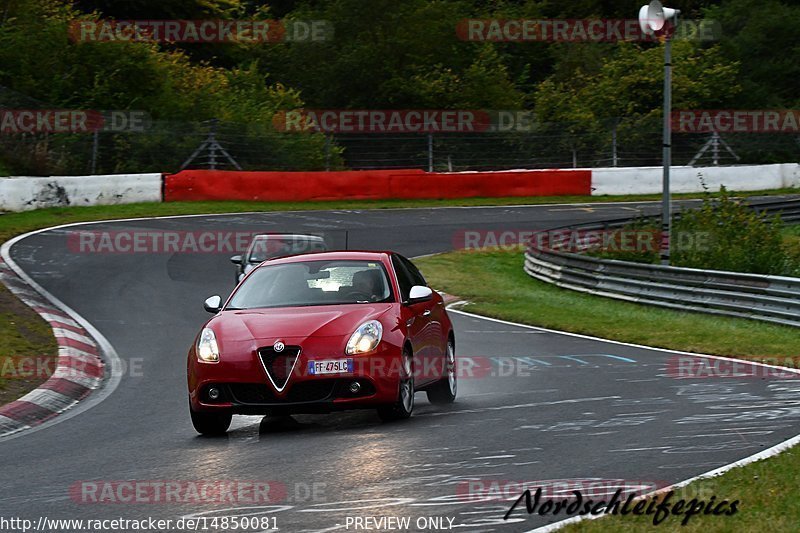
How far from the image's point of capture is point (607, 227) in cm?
3083

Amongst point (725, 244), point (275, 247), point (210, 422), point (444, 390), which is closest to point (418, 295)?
point (444, 390)

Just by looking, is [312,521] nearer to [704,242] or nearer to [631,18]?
[704,242]

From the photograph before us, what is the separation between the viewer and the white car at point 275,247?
21.2m

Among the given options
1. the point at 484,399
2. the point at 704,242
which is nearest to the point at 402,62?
the point at 704,242

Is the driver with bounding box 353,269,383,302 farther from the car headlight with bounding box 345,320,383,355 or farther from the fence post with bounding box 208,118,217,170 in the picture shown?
the fence post with bounding box 208,118,217,170

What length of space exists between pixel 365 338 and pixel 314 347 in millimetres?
470

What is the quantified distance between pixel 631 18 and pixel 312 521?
220 ft

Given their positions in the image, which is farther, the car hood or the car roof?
the car roof

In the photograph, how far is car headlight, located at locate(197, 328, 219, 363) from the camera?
10133 mm

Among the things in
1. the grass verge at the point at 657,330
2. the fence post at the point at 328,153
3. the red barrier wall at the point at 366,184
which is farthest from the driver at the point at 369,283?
the fence post at the point at 328,153

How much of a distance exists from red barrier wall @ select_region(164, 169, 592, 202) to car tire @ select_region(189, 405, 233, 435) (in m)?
27.2

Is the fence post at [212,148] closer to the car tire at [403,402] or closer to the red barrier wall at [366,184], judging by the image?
the red barrier wall at [366,184]

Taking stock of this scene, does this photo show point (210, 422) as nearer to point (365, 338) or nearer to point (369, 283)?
point (365, 338)

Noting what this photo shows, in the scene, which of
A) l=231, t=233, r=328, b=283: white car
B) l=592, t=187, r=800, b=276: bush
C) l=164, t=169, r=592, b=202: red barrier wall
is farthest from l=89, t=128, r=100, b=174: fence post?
l=231, t=233, r=328, b=283: white car
